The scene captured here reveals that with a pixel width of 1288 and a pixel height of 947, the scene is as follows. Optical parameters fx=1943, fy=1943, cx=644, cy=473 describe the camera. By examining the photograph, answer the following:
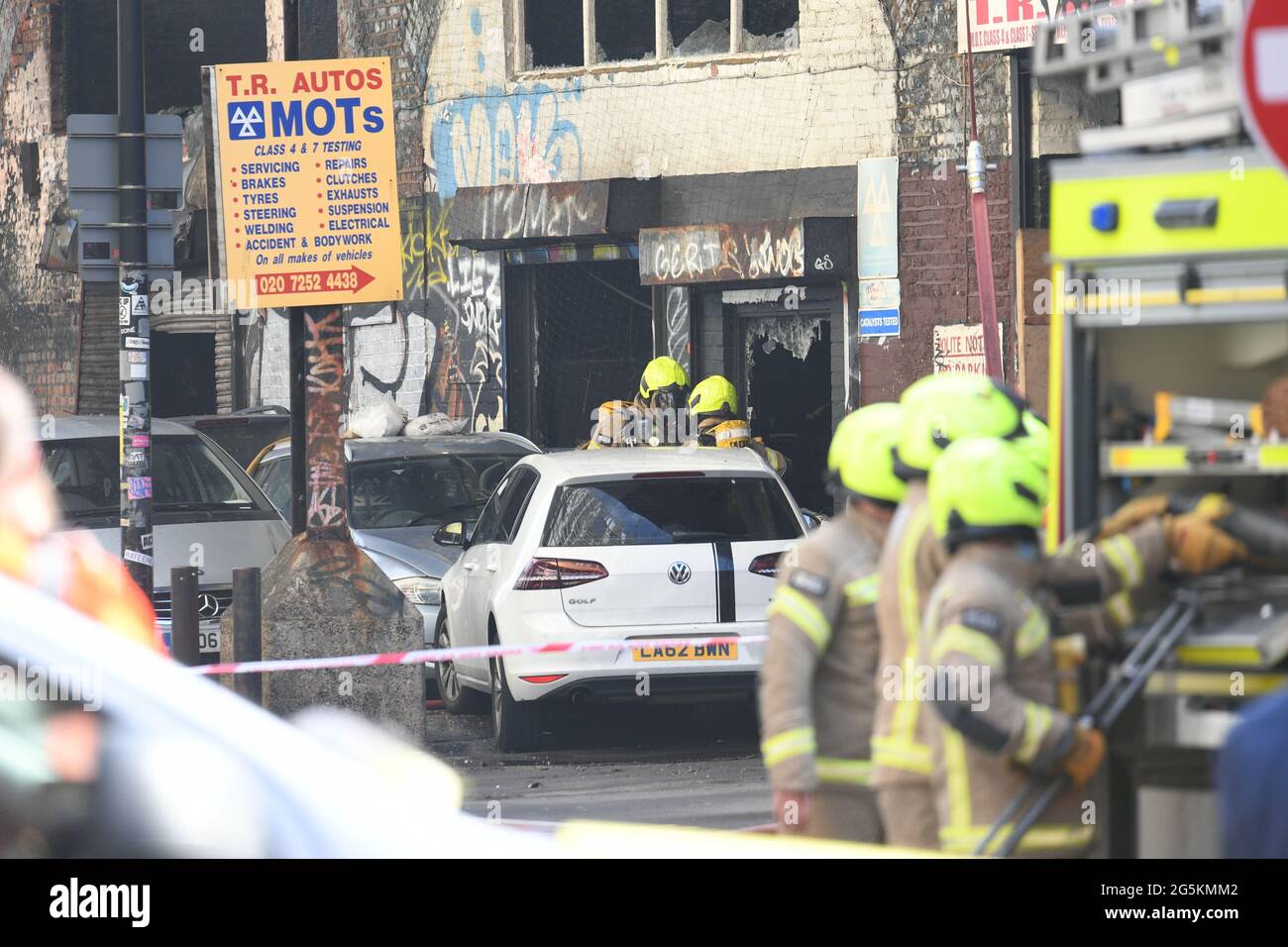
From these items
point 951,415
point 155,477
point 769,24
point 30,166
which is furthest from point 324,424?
point 30,166

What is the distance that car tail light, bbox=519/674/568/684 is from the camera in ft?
33.4

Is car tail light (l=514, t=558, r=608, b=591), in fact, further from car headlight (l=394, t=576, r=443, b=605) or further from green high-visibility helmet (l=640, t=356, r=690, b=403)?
Result: green high-visibility helmet (l=640, t=356, r=690, b=403)

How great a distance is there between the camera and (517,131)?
776 inches

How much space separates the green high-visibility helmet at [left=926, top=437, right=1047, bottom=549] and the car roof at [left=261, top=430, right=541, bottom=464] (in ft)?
30.2

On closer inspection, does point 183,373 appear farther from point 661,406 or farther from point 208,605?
point 208,605

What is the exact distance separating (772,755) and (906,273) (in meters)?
13.2

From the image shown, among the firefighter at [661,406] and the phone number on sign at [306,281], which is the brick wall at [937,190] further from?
the phone number on sign at [306,281]

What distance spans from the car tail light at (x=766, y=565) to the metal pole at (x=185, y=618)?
116 inches

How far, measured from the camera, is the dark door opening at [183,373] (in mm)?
23906

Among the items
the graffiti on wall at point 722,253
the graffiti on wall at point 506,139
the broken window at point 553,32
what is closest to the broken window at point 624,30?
the broken window at point 553,32

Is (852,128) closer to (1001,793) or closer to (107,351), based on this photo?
(107,351)
